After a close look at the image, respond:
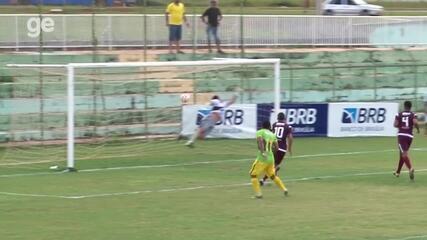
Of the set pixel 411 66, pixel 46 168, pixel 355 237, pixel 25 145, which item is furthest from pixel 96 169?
pixel 411 66

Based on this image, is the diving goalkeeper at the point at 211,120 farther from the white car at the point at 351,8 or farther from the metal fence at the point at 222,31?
the white car at the point at 351,8

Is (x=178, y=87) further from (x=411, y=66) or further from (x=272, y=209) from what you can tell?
(x=272, y=209)

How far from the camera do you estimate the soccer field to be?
1728 cm

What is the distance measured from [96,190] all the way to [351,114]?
57.0 feet

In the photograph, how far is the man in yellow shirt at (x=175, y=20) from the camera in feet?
122

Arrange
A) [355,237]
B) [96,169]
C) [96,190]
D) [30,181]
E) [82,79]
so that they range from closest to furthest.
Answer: [355,237], [96,190], [30,181], [96,169], [82,79]

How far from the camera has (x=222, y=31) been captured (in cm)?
4150

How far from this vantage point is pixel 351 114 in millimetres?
38906

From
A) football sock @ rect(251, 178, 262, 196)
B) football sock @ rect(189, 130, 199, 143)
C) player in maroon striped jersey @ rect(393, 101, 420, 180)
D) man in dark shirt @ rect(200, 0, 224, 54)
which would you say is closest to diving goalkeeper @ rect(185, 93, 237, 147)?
football sock @ rect(189, 130, 199, 143)

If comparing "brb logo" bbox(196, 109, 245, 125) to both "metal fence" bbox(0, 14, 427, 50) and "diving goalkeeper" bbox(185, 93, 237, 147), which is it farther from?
"metal fence" bbox(0, 14, 427, 50)

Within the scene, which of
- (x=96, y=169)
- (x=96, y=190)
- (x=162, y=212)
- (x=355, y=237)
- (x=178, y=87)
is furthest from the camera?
(x=178, y=87)

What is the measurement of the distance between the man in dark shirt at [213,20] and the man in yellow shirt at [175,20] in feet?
2.75
